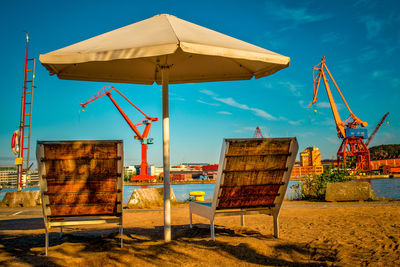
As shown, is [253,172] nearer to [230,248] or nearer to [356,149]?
[230,248]

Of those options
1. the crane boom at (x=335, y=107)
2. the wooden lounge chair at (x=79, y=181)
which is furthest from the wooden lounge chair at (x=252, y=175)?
the crane boom at (x=335, y=107)

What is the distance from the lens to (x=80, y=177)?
8.34ft

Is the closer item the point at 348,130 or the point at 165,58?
the point at 165,58

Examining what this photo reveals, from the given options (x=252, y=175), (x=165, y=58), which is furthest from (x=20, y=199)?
(x=252, y=175)

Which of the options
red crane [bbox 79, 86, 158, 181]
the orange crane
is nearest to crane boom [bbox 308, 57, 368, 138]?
the orange crane

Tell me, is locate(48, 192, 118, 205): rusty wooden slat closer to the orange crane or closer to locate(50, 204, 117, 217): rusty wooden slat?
locate(50, 204, 117, 217): rusty wooden slat

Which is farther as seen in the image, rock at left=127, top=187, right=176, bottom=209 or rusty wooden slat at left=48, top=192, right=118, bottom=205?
rock at left=127, top=187, right=176, bottom=209

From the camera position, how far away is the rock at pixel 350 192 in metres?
6.70

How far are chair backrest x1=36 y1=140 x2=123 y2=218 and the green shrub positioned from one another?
241 inches

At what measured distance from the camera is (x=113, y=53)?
7.41ft

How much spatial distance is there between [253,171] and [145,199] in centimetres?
457

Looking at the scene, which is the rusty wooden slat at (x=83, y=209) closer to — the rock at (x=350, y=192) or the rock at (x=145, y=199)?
the rock at (x=145, y=199)

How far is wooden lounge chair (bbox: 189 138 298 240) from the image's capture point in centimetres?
267

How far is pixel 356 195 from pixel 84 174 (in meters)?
6.18
